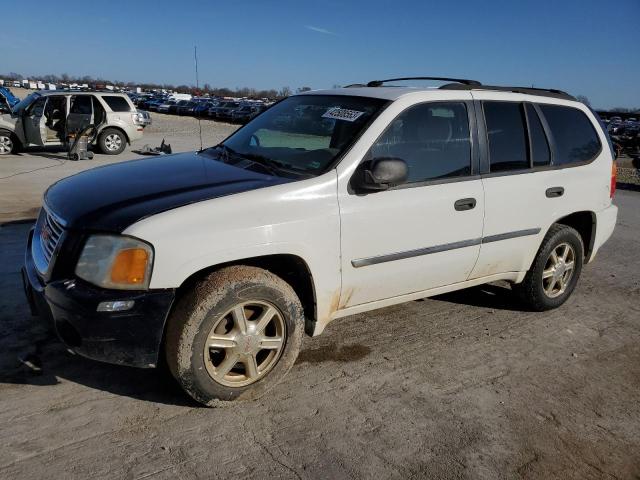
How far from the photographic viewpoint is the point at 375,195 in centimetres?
329

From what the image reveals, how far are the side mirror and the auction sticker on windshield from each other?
450 millimetres

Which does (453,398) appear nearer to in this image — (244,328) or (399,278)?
(399,278)

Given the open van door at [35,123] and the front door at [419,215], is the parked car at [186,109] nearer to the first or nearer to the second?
the open van door at [35,123]

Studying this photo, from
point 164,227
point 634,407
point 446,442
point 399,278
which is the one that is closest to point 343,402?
point 446,442

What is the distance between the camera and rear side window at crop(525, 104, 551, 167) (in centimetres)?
419

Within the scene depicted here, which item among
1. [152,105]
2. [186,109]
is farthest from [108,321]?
[152,105]

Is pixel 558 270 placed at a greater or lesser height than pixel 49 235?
lesser

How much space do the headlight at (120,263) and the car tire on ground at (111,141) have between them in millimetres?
13136

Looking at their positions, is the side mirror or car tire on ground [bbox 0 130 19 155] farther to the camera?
car tire on ground [bbox 0 130 19 155]

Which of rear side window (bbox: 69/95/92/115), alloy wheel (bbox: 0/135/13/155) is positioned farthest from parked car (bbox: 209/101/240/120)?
alloy wheel (bbox: 0/135/13/155)

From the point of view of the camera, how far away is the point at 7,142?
44.8 feet

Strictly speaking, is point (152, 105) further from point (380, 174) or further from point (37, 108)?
point (380, 174)

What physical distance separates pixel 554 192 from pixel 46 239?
11.8ft

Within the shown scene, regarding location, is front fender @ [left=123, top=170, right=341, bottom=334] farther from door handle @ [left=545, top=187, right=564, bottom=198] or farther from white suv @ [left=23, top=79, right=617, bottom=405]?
door handle @ [left=545, top=187, right=564, bottom=198]
